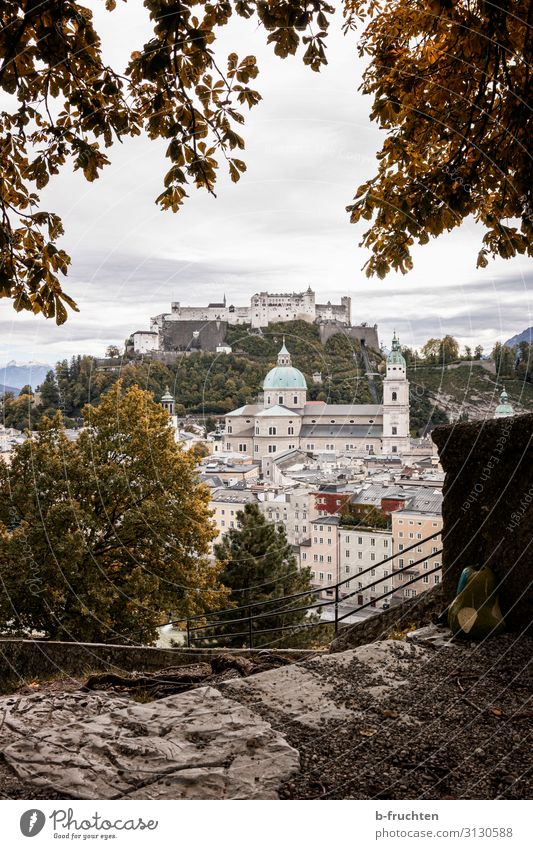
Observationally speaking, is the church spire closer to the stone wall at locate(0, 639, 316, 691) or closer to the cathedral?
the cathedral

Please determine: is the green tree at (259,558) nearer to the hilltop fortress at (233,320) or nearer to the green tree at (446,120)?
the hilltop fortress at (233,320)

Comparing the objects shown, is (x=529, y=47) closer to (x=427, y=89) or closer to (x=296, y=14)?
(x=427, y=89)

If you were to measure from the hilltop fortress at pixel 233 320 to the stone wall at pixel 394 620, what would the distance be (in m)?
1.14

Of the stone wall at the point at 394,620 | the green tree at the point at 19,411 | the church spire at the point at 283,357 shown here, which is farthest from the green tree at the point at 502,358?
the green tree at the point at 19,411

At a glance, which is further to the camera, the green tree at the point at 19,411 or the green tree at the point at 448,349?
the green tree at the point at 448,349

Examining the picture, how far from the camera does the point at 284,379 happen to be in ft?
6.14

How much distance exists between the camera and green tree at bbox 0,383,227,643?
2195 millimetres

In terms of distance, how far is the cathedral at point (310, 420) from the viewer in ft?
6.07

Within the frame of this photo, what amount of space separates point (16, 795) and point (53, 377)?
3.59ft

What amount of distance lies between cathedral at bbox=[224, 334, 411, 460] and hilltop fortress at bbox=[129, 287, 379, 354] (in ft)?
0.39

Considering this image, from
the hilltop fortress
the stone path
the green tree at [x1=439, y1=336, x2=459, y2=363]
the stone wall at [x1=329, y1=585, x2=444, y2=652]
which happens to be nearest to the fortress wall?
the hilltop fortress

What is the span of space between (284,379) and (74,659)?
6.06 feet

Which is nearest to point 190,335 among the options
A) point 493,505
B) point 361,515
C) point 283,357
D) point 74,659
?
point 283,357
